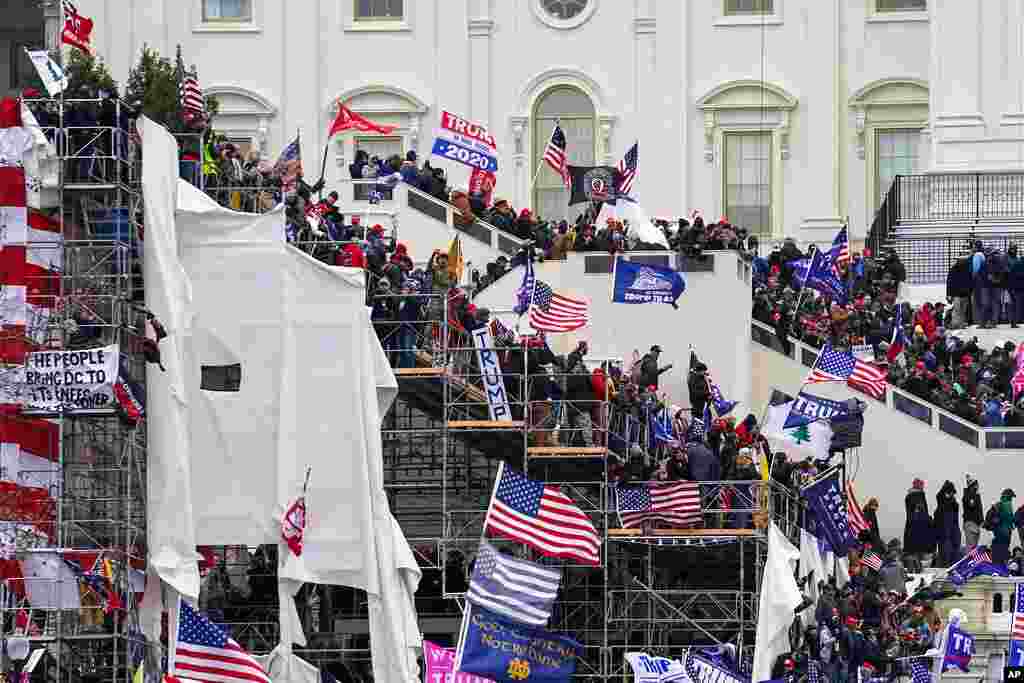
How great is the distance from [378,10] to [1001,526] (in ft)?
93.8

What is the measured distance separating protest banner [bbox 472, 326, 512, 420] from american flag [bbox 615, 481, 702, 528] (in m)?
2.31

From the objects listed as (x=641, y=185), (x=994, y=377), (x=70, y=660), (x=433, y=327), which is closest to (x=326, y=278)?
(x=433, y=327)

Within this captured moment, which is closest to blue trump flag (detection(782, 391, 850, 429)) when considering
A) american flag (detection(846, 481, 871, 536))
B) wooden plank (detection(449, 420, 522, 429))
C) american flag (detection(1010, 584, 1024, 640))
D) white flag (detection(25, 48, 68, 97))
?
american flag (detection(846, 481, 871, 536))

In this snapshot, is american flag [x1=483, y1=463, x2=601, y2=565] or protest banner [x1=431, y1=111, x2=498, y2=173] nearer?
american flag [x1=483, y1=463, x2=601, y2=565]

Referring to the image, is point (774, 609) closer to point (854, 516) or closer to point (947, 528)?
point (854, 516)

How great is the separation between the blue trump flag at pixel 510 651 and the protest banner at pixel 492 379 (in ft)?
12.8

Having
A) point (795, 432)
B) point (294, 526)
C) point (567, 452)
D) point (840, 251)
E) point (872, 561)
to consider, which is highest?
point (840, 251)

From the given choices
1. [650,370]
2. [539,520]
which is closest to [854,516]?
[650,370]

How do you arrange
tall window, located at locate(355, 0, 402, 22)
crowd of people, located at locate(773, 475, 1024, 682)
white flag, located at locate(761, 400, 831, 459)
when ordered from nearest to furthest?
crowd of people, located at locate(773, 475, 1024, 682) < white flag, located at locate(761, 400, 831, 459) < tall window, located at locate(355, 0, 402, 22)

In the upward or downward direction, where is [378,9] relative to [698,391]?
upward

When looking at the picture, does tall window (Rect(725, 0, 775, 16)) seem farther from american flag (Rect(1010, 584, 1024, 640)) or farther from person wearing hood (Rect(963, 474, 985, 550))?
american flag (Rect(1010, 584, 1024, 640))

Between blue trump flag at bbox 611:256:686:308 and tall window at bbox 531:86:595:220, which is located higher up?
tall window at bbox 531:86:595:220

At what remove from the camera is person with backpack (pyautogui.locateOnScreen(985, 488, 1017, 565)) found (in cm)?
9731

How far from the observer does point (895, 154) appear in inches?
4747
